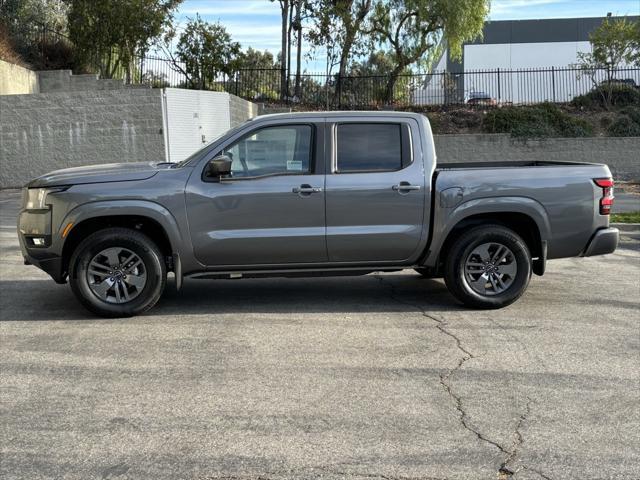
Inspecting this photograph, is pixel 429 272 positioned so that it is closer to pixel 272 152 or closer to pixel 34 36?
pixel 272 152

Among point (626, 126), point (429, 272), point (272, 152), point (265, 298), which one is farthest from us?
point (626, 126)

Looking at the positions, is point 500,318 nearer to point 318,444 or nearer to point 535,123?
point 318,444

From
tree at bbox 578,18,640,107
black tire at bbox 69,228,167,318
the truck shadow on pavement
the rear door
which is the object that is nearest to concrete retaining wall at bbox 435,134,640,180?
tree at bbox 578,18,640,107

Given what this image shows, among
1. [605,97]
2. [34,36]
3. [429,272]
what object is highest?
[34,36]

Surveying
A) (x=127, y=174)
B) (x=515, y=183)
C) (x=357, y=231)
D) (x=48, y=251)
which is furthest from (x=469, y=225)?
(x=48, y=251)

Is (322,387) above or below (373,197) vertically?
below

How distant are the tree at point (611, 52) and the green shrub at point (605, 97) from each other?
8cm

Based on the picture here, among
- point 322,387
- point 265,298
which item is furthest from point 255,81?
point 322,387

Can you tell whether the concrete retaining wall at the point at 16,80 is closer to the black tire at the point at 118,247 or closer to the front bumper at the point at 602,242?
the black tire at the point at 118,247

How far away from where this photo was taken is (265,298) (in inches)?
328

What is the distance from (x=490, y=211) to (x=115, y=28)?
60.4 ft

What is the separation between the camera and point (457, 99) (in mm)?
26969

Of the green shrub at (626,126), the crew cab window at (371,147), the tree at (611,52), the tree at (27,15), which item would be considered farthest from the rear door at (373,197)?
the tree at (611,52)

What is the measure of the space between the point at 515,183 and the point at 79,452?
16.4 ft
